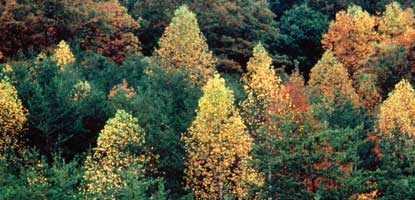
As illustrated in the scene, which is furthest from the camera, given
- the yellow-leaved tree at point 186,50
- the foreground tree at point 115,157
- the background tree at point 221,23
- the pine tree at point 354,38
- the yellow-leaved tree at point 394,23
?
the yellow-leaved tree at point 394,23

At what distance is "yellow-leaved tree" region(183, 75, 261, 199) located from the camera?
3108 cm

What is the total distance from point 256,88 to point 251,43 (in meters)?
19.0

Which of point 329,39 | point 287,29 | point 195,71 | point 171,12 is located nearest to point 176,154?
point 195,71

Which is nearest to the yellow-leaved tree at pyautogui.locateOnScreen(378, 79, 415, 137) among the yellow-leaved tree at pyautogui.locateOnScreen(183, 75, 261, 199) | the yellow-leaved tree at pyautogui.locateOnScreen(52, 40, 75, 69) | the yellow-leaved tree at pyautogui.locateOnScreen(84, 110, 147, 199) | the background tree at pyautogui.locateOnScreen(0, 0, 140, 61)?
the yellow-leaved tree at pyautogui.locateOnScreen(183, 75, 261, 199)

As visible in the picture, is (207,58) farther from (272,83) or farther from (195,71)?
(272,83)

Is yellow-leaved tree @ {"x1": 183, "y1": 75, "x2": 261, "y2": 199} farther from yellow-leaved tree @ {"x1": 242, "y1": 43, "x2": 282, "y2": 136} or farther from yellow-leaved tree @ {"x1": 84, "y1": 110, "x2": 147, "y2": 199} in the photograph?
yellow-leaved tree @ {"x1": 242, "y1": 43, "x2": 282, "y2": 136}

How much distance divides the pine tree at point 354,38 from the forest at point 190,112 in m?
0.12

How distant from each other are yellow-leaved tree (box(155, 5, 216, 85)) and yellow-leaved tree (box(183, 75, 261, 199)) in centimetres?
1172

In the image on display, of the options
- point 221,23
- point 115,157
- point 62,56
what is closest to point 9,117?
point 115,157

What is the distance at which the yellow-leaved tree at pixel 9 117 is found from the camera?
3353 cm

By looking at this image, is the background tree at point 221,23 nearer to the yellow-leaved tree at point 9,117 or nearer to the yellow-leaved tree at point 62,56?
the yellow-leaved tree at point 62,56

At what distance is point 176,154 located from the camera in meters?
33.8

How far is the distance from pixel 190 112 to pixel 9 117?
9.64 m

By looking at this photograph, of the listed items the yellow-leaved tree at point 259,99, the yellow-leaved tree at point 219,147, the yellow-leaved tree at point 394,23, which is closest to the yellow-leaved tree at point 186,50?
the yellow-leaved tree at point 259,99
